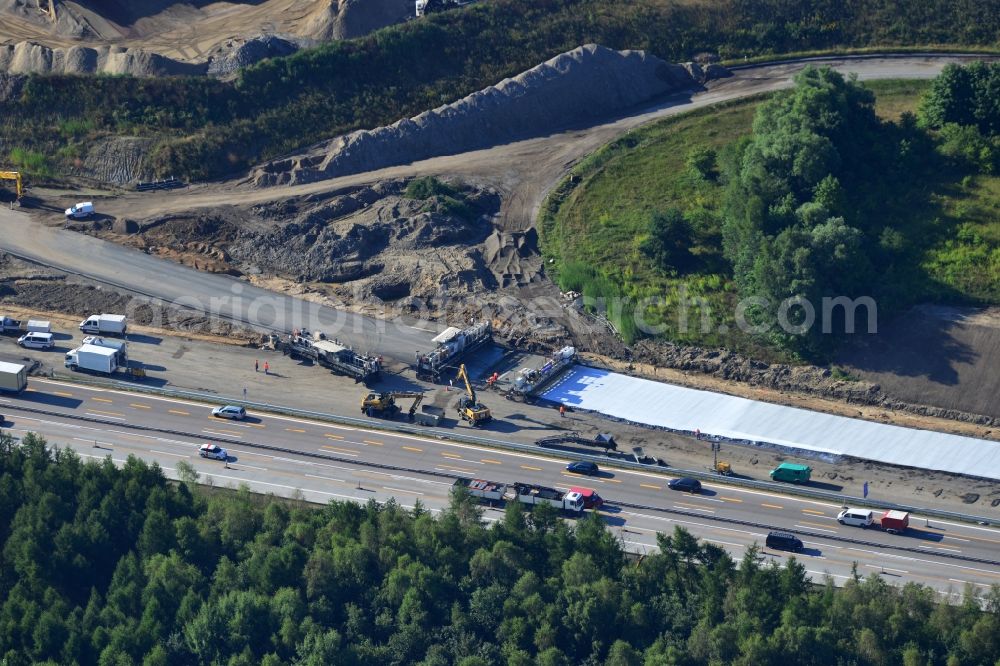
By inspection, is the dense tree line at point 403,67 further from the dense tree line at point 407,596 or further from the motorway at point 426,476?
the dense tree line at point 407,596

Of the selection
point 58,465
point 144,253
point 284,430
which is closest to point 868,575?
point 284,430

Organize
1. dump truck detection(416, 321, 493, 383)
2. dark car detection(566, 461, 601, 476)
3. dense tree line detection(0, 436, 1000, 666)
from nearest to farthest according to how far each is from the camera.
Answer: dense tree line detection(0, 436, 1000, 666)
dark car detection(566, 461, 601, 476)
dump truck detection(416, 321, 493, 383)

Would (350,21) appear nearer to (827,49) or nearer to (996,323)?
(827,49)

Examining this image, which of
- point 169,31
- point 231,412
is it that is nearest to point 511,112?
point 169,31

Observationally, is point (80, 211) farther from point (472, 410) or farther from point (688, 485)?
point (688, 485)

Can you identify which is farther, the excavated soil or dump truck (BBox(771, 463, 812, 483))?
the excavated soil

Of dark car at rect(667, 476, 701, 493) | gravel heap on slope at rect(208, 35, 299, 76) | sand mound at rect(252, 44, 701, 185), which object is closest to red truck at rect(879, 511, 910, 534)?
dark car at rect(667, 476, 701, 493)

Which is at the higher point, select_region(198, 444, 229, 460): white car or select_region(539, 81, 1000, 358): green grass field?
select_region(539, 81, 1000, 358): green grass field

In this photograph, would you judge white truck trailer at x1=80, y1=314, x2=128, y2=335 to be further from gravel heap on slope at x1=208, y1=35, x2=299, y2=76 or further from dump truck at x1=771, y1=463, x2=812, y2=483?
dump truck at x1=771, y1=463, x2=812, y2=483
